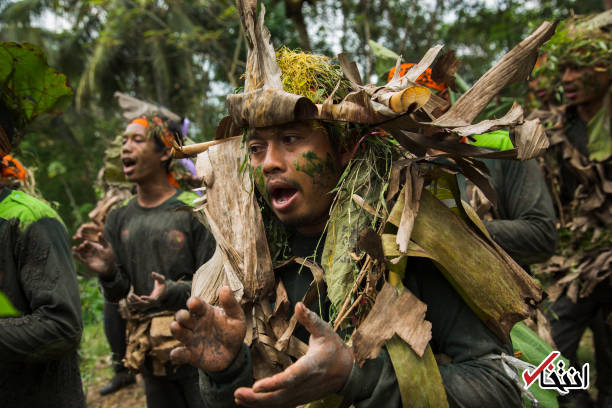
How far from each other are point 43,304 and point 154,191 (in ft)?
5.91

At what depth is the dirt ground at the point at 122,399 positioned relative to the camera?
563cm

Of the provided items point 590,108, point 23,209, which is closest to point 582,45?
point 590,108

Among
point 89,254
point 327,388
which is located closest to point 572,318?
point 327,388

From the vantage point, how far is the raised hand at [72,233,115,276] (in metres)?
3.51

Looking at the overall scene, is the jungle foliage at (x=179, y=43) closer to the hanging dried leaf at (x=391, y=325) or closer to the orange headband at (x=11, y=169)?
the orange headband at (x=11, y=169)

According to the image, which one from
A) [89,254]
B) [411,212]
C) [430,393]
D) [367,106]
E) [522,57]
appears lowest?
[89,254]

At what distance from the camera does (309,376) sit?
4.29ft

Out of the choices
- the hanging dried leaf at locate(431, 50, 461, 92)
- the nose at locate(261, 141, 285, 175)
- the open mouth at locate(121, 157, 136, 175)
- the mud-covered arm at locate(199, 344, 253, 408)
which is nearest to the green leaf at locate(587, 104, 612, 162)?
the hanging dried leaf at locate(431, 50, 461, 92)

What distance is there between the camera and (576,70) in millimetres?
4195

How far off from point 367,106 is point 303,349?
874mm

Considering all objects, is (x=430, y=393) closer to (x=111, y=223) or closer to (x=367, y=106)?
(x=367, y=106)

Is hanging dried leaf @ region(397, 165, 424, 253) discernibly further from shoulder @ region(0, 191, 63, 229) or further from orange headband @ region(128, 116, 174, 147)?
orange headband @ region(128, 116, 174, 147)

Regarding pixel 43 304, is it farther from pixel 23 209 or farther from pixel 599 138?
pixel 599 138

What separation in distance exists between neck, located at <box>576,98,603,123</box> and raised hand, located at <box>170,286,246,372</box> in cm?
397
